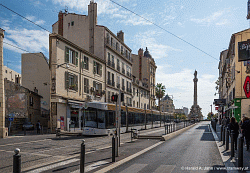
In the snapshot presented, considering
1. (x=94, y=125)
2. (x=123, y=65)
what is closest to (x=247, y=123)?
(x=94, y=125)

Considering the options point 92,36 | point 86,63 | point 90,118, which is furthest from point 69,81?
point 92,36

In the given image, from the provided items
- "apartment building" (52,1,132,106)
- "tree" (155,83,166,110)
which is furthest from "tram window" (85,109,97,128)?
"tree" (155,83,166,110)

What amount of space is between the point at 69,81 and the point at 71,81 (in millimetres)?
486

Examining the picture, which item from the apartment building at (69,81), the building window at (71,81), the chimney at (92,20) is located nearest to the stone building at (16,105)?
the apartment building at (69,81)

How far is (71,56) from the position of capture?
29625 mm

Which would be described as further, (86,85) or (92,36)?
(92,36)

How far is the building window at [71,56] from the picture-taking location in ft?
94.2

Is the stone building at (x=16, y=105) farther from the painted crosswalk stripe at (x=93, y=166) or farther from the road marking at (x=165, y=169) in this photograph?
the road marking at (x=165, y=169)

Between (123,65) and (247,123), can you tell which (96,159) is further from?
(123,65)

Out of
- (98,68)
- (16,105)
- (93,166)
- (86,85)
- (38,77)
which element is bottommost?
(93,166)

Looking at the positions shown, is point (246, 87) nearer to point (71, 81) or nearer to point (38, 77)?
point (71, 81)

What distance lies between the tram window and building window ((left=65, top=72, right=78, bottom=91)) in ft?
26.9

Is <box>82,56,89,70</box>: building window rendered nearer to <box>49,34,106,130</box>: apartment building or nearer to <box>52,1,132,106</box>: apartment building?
<box>49,34,106,130</box>: apartment building

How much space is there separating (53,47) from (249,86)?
19258 millimetres
